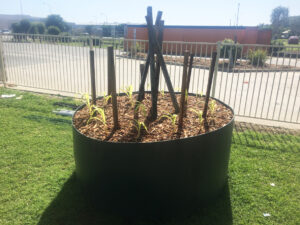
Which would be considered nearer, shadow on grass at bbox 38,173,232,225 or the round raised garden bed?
the round raised garden bed

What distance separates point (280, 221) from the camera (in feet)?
8.87

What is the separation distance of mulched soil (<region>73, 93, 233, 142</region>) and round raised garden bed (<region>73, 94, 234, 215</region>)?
29 millimetres

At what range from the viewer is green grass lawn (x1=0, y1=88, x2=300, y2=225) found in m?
2.71

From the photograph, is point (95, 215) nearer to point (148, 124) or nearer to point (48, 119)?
point (148, 124)

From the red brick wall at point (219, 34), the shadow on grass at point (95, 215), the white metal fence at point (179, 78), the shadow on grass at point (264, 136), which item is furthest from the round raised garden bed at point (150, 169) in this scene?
the red brick wall at point (219, 34)

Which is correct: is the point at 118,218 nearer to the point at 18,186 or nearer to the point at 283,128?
the point at 18,186

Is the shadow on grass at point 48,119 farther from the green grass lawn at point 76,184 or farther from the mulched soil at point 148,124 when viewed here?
the mulched soil at point 148,124

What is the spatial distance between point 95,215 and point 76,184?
0.69 meters

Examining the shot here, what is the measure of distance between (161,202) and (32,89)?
7.41 metres

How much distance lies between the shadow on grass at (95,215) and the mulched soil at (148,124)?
0.87 meters

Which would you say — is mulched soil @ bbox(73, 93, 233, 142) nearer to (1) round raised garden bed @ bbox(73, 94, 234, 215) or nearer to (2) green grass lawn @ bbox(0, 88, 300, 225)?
(1) round raised garden bed @ bbox(73, 94, 234, 215)

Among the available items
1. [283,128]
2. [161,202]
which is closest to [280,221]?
[161,202]

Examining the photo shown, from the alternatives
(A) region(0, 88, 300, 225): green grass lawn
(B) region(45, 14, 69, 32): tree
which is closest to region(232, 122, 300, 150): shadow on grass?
(A) region(0, 88, 300, 225): green grass lawn

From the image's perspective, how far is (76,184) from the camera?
10.7ft
